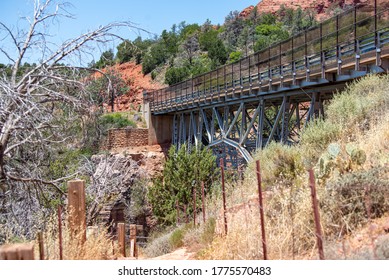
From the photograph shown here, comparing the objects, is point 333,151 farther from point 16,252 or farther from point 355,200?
point 16,252

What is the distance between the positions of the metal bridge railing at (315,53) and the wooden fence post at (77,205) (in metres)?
8.98

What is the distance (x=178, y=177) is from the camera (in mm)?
22766

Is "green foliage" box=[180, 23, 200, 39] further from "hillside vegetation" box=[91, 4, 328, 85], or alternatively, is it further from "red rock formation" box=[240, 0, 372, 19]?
"red rock formation" box=[240, 0, 372, 19]

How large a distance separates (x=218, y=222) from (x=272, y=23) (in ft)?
269

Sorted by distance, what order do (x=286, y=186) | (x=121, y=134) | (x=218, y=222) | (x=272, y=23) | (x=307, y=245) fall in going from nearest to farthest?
(x=307, y=245) → (x=218, y=222) → (x=286, y=186) → (x=121, y=134) → (x=272, y=23)

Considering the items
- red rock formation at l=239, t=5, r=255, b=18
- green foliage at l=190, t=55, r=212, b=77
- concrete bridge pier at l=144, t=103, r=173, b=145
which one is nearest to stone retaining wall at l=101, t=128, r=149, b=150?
concrete bridge pier at l=144, t=103, r=173, b=145

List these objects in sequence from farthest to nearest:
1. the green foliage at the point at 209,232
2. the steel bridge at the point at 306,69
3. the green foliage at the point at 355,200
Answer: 1. the steel bridge at the point at 306,69
2. the green foliage at the point at 209,232
3. the green foliage at the point at 355,200

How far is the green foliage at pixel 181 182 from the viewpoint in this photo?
22.1m

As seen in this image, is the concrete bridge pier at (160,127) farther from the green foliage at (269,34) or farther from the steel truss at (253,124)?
the green foliage at (269,34)

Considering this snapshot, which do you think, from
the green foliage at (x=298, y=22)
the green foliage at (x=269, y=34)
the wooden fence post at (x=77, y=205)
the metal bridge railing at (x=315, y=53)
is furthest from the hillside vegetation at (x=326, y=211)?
the green foliage at (x=298, y=22)

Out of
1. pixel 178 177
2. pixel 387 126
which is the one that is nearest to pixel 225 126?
pixel 178 177

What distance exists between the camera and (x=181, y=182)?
22703 mm

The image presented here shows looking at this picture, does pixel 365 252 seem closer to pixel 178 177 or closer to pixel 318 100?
pixel 318 100

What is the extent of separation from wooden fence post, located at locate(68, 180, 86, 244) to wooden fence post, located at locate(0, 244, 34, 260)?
1.66m
